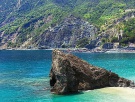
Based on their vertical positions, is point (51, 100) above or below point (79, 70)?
below

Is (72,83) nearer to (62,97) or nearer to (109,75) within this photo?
(62,97)

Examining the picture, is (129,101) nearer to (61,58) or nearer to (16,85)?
(61,58)

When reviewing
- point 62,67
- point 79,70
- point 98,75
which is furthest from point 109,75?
point 62,67

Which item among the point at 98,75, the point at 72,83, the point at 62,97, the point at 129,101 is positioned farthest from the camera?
the point at 98,75

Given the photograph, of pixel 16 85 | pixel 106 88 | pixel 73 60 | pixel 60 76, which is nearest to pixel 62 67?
pixel 60 76

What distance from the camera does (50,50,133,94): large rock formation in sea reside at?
57031 millimetres

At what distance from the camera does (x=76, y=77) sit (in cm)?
6028

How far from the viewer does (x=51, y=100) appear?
51.3m

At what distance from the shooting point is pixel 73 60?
6297 centimetres

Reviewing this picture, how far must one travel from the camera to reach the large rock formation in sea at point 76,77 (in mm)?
57031

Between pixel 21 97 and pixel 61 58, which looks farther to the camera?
pixel 61 58

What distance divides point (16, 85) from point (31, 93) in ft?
36.5

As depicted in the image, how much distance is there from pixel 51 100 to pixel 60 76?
7.08 metres

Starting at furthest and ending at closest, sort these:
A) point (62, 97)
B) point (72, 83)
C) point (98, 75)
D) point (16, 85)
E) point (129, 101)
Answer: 1. point (16, 85)
2. point (98, 75)
3. point (72, 83)
4. point (62, 97)
5. point (129, 101)
